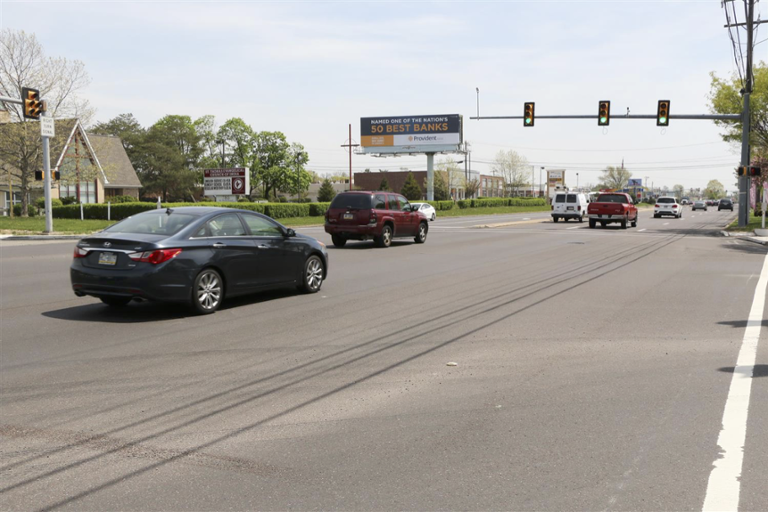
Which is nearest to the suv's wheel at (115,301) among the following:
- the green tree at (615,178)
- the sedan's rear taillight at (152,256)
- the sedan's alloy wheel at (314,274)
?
the sedan's rear taillight at (152,256)

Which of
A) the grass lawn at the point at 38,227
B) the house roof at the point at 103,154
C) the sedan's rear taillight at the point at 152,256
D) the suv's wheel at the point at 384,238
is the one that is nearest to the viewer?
the sedan's rear taillight at the point at 152,256

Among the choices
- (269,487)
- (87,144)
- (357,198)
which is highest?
(87,144)

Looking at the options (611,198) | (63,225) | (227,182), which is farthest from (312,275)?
(227,182)

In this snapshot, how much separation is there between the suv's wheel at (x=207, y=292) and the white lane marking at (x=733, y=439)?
6.66 meters

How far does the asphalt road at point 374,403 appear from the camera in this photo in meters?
4.05

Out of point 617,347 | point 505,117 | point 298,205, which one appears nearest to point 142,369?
point 617,347

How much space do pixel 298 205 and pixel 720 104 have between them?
2696cm

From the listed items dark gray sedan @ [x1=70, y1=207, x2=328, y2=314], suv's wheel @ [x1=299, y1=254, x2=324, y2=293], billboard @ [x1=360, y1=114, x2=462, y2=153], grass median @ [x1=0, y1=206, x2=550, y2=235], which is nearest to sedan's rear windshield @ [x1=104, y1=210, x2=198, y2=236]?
dark gray sedan @ [x1=70, y1=207, x2=328, y2=314]

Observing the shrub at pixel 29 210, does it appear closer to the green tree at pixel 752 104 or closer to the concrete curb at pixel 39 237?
the concrete curb at pixel 39 237

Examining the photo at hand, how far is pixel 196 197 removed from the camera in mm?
99938

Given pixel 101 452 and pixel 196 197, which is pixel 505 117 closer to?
pixel 101 452

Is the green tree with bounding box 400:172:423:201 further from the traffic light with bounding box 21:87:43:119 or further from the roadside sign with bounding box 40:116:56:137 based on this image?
the traffic light with bounding box 21:87:43:119

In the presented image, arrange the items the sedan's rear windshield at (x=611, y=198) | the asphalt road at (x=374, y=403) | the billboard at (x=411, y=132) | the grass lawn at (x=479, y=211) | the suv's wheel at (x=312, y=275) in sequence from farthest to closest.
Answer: the billboard at (x=411, y=132) → the grass lawn at (x=479, y=211) → the sedan's rear windshield at (x=611, y=198) → the suv's wheel at (x=312, y=275) → the asphalt road at (x=374, y=403)

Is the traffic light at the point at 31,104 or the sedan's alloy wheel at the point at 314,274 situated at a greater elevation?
the traffic light at the point at 31,104
